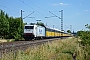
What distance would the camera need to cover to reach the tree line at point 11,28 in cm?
6409

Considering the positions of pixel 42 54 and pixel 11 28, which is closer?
pixel 42 54

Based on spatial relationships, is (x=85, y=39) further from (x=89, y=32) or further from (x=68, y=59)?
(x=68, y=59)

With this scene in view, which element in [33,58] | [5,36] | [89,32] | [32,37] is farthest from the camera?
[5,36]

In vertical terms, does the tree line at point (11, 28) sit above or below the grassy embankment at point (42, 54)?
above

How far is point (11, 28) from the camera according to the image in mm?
66938

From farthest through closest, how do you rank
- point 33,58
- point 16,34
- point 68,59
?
point 16,34, point 68,59, point 33,58

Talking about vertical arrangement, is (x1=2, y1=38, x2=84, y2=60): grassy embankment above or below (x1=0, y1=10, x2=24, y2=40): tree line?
below

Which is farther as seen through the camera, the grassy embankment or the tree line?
the tree line

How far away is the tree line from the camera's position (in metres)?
64.1

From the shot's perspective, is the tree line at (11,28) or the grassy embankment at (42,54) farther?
the tree line at (11,28)

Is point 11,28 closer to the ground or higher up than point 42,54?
higher up

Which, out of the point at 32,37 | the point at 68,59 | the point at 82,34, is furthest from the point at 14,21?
the point at 68,59

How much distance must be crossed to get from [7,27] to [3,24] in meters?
1.74

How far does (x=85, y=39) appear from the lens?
20047mm
